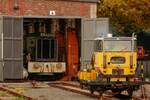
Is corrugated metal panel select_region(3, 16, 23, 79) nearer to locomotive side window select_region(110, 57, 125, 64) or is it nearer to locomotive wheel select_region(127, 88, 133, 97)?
locomotive wheel select_region(127, 88, 133, 97)

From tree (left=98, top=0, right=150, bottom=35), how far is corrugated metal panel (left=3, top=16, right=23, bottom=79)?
8342mm

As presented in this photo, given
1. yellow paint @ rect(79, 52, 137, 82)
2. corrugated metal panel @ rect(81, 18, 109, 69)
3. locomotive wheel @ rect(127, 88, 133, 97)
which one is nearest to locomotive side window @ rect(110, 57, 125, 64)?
yellow paint @ rect(79, 52, 137, 82)

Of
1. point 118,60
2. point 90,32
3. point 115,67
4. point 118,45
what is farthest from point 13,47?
point 115,67

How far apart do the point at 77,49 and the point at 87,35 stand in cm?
189

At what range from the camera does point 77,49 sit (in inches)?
1656

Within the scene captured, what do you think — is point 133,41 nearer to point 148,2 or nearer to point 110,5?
point 148,2

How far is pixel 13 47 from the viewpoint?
1535 inches

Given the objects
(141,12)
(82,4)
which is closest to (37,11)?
(82,4)

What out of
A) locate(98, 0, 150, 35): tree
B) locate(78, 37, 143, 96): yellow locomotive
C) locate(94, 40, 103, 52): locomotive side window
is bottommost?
locate(78, 37, 143, 96): yellow locomotive

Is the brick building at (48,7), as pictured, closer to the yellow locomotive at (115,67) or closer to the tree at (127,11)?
the tree at (127,11)

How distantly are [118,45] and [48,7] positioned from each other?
15189 millimetres

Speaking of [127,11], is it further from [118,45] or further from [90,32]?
[118,45]

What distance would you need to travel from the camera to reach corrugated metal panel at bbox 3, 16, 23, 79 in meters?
38.7

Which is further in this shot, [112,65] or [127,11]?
[127,11]
